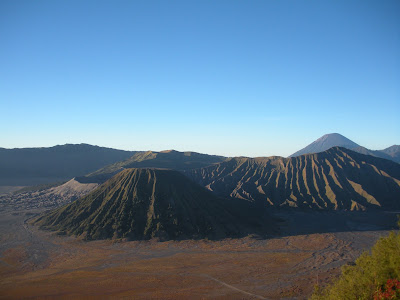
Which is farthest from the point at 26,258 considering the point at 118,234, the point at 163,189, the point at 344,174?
the point at 344,174

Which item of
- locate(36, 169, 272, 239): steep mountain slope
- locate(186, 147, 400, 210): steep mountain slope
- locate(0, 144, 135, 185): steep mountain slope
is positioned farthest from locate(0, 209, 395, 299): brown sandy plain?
locate(0, 144, 135, 185): steep mountain slope

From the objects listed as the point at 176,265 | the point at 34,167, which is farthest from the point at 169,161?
the point at 176,265

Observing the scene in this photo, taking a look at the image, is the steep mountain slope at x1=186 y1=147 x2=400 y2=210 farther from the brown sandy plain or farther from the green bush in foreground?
the green bush in foreground

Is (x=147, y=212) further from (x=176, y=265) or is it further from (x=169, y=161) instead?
(x=169, y=161)

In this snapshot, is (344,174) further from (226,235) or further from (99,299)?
(99,299)

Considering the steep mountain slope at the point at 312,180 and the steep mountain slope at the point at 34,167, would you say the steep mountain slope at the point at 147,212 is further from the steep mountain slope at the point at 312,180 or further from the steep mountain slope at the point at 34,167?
the steep mountain slope at the point at 34,167

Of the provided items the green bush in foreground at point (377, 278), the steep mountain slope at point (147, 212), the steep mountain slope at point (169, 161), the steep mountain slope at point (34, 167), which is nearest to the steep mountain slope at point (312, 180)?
the steep mountain slope at point (169, 161)
